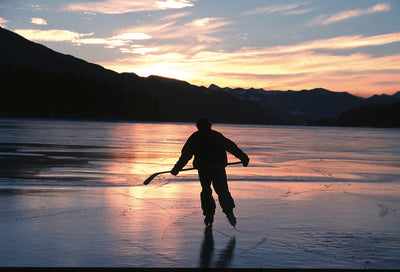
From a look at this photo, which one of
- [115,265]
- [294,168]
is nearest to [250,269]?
[115,265]

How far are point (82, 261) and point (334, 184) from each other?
10.5 m

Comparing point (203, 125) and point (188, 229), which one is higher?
point (203, 125)

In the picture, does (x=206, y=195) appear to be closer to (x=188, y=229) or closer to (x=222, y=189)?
(x=222, y=189)

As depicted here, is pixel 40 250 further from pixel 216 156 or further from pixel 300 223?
pixel 300 223

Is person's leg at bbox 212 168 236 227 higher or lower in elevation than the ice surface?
higher

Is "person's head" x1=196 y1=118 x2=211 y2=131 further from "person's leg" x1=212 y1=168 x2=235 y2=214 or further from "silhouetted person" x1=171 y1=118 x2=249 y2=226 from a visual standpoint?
"person's leg" x1=212 y1=168 x2=235 y2=214

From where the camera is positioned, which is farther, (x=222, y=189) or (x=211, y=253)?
(x=222, y=189)

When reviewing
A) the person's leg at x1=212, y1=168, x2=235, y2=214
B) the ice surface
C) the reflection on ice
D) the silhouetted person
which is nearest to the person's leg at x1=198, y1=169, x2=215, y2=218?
the silhouetted person

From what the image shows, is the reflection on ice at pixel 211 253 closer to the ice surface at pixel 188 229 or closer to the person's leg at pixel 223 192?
the ice surface at pixel 188 229

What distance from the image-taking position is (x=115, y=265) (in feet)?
20.0

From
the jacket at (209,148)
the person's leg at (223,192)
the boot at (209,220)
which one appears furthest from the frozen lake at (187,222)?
the jacket at (209,148)

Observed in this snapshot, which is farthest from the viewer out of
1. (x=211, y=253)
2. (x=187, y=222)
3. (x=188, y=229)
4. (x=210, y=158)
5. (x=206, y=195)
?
(x=187, y=222)

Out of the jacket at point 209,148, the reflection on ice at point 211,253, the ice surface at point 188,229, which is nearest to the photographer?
the reflection on ice at point 211,253

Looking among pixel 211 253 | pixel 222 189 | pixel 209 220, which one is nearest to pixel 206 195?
pixel 222 189
